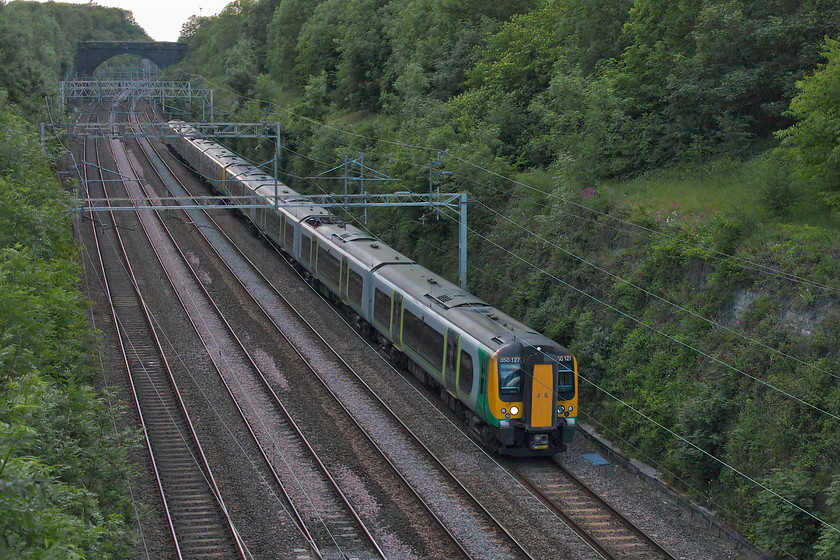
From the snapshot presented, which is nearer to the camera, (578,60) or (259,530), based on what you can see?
(259,530)

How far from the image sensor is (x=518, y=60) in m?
A: 33.5

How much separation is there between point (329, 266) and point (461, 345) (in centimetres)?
976

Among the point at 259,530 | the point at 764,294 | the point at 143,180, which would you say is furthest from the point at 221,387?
the point at 143,180

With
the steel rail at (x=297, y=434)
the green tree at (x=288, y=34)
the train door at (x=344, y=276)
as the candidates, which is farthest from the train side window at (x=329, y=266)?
the green tree at (x=288, y=34)

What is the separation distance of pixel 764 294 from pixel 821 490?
4461mm

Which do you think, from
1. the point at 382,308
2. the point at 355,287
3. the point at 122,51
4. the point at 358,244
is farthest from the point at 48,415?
the point at 122,51

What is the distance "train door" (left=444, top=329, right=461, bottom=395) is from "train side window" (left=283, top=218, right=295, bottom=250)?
44.2ft

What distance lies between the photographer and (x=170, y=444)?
A: 17.3 meters

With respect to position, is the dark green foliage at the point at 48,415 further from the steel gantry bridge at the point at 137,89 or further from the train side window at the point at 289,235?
the steel gantry bridge at the point at 137,89

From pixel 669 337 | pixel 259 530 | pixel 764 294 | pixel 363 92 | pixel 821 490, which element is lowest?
pixel 259 530

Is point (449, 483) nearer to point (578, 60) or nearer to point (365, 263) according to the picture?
point (365, 263)

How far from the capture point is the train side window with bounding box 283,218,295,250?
30.3m

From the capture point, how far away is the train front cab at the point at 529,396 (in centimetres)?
1634

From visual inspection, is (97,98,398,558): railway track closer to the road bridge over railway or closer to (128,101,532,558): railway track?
(128,101,532,558): railway track
